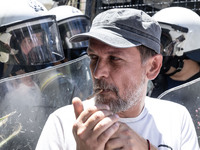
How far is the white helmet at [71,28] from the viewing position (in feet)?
12.3

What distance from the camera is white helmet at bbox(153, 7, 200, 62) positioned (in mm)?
3100

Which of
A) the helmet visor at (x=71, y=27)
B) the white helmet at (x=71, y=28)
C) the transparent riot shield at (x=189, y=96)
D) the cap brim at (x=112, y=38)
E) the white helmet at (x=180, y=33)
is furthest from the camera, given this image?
the helmet visor at (x=71, y=27)

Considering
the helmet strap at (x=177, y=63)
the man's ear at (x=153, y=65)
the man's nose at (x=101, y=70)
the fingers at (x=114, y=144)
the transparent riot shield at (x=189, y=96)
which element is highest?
the man's nose at (x=101, y=70)

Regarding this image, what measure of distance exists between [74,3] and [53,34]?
3.44 metres

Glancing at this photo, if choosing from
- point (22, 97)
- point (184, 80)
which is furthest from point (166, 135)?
point (184, 80)

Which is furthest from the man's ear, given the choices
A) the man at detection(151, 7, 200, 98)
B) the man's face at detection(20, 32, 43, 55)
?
the man's face at detection(20, 32, 43, 55)

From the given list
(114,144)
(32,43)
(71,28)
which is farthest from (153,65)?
(71,28)

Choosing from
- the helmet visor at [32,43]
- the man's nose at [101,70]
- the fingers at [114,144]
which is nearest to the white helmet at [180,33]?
the helmet visor at [32,43]

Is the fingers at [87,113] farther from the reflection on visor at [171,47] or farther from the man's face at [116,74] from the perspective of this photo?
the reflection on visor at [171,47]

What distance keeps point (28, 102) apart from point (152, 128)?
29.2 inches

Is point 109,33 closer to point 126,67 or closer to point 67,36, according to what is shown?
point 126,67

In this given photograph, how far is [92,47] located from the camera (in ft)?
4.60

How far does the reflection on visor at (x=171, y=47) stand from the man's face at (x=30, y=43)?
1.27 meters

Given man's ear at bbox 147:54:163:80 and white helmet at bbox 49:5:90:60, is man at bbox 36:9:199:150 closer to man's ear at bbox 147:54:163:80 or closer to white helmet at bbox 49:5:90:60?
man's ear at bbox 147:54:163:80
